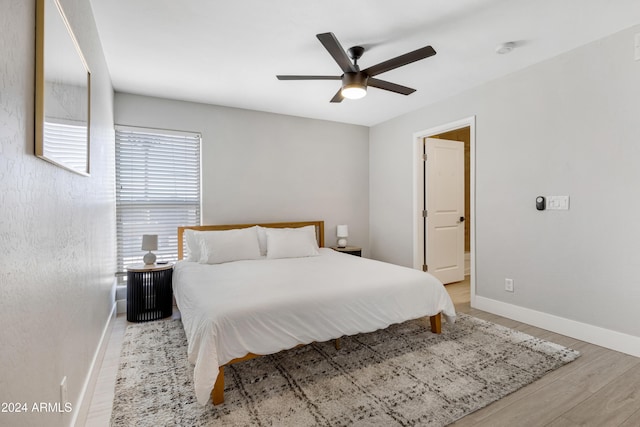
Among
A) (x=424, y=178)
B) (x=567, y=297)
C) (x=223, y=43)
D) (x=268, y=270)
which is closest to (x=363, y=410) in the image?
(x=268, y=270)

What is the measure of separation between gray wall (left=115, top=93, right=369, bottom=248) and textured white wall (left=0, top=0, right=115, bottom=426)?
2232mm

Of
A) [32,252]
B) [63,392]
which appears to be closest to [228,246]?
[63,392]

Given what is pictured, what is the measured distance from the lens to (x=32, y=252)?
102cm

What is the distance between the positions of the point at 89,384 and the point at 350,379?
1608 mm

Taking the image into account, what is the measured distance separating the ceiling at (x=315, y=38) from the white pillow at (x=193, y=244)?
5.43 feet

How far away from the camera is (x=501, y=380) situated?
211cm

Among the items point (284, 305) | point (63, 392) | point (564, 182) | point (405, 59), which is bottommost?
point (63, 392)

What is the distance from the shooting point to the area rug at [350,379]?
178cm

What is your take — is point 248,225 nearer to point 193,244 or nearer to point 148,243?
point 193,244

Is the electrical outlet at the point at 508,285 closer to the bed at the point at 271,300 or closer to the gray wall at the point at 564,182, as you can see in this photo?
the gray wall at the point at 564,182

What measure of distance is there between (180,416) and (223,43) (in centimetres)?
270

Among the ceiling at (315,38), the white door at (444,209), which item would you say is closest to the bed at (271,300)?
the white door at (444,209)

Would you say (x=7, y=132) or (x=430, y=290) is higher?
(x=7, y=132)

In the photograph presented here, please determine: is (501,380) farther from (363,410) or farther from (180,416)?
(180,416)
